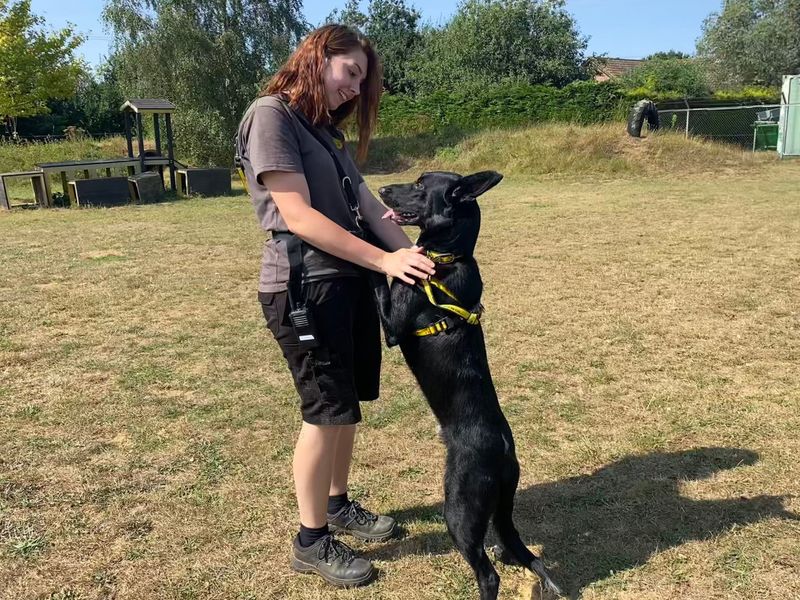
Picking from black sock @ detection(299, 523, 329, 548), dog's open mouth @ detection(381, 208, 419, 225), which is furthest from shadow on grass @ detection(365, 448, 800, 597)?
dog's open mouth @ detection(381, 208, 419, 225)

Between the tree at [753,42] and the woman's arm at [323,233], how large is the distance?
39790mm

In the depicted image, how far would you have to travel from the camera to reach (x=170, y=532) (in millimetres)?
2680

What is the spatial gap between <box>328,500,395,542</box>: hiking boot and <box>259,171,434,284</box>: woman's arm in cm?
119

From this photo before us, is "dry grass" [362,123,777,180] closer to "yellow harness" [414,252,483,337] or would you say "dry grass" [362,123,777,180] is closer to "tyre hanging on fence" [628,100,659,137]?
"tyre hanging on fence" [628,100,659,137]

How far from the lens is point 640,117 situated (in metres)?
17.2

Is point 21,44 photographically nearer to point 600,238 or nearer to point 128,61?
point 128,61

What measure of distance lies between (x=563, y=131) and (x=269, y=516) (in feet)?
57.6

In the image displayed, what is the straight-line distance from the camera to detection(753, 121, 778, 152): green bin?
19375mm

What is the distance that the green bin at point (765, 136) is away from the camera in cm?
1938

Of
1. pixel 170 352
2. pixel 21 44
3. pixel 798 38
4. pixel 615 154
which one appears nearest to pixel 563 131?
pixel 615 154

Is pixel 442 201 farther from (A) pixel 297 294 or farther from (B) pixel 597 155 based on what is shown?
(B) pixel 597 155

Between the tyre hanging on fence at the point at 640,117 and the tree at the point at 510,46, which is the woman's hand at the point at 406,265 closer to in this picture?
the tyre hanging on fence at the point at 640,117

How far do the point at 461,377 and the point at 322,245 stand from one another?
71 cm

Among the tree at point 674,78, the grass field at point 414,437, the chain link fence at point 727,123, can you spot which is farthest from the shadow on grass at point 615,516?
the tree at point 674,78
